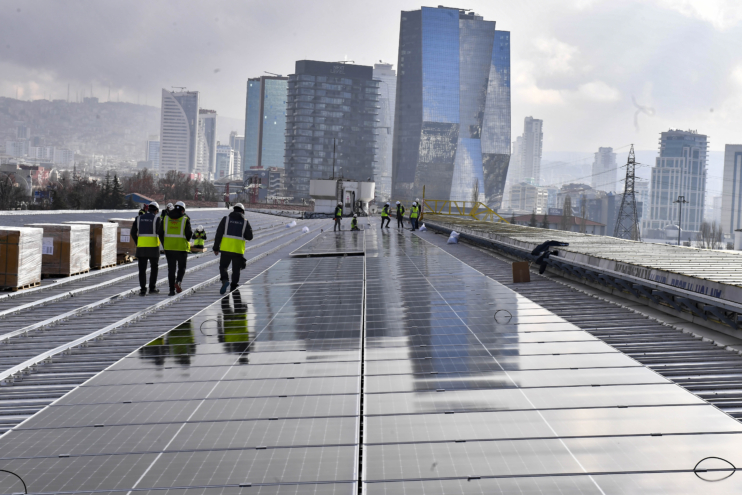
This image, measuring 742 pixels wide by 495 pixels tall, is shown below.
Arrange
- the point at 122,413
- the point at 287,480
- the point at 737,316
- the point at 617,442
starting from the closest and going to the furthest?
the point at 287,480
the point at 617,442
the point at 122,413
the point at 737,316

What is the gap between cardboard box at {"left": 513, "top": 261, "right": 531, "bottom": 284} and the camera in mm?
15547

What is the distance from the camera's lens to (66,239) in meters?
15.6

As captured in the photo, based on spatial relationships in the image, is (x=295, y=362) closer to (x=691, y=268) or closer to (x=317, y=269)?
(x=691, y=268)

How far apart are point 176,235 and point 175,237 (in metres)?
0.06

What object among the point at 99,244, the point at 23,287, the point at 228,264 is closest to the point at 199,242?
the point at 99,244

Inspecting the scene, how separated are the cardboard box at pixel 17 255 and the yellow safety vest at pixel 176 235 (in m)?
2.83

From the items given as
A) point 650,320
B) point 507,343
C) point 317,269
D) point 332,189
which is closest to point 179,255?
point 317,269

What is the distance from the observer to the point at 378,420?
17.3 feet

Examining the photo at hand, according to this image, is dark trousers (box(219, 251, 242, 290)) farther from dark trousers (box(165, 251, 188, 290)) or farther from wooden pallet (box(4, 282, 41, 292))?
wooden pallet (box(4, 282, 41, 292))

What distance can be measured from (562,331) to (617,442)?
14.5ft

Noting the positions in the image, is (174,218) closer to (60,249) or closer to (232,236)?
(232,236)

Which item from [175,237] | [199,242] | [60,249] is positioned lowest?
[199,242]

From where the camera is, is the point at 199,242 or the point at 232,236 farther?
the point at 199,242

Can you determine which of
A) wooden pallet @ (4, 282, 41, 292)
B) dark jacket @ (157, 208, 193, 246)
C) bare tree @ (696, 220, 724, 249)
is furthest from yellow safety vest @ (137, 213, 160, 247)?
bare tree @ (696, 220, 724, 249)
